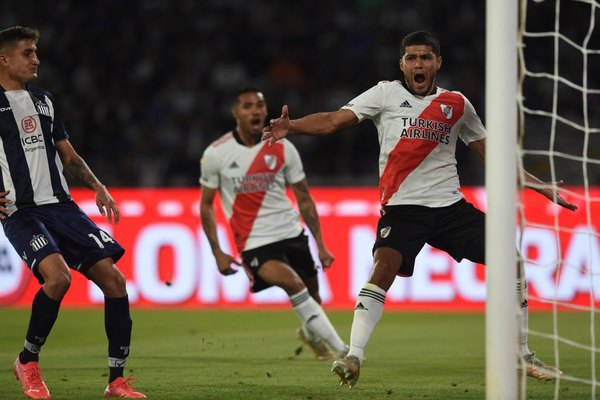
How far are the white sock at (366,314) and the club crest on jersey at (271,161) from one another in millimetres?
2587

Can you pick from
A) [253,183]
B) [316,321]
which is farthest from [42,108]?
[316,321]

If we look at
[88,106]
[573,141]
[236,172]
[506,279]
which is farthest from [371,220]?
[506,279]

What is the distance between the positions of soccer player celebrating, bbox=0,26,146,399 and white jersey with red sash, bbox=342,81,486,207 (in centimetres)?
167

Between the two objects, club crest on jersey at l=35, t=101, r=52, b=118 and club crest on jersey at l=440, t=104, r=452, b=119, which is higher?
club crest on jersey at l=35, t=101, r=52, b=118

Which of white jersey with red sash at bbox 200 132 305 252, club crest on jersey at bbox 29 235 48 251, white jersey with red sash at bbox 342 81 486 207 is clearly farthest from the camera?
white jersey with red sash at bbox 200 132 305 252

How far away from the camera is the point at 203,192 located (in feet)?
28.4

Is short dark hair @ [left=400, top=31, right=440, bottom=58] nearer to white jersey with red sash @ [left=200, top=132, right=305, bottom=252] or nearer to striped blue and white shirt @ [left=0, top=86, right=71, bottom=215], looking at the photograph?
striped blue and white shirt @ [left=0, top=86, right=71, bottom=215]

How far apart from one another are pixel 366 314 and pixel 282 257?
2299 mm

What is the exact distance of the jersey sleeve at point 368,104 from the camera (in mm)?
6293

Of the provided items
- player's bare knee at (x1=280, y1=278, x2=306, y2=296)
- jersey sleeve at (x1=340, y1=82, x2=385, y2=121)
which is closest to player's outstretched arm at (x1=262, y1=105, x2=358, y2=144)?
jersey sleeve at (x1=340, y1=82, x2=385, y2=121)

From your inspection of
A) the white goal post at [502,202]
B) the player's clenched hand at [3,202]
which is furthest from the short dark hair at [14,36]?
the white goal post at [502,202]

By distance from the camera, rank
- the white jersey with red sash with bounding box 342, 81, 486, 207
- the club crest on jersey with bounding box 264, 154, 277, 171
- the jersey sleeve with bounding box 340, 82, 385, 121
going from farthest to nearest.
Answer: the club crest on jersey with bounding box 264, 154, 277, 171 < the white jersey with red sash with bounding box 342, 81, 486, 207 < the jersey sleeve with bounding box 340, 82, 385, 121

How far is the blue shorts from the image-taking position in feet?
19.5

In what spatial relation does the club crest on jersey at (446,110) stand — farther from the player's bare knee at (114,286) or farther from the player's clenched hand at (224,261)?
the player's clenched hand at (224,261)
